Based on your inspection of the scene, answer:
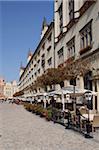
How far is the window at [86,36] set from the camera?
25159mm

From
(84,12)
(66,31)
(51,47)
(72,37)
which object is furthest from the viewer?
(51,47)

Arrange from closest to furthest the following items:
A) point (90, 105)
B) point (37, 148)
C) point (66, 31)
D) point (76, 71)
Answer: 1. point (37, 148)
2. point (76, 71)
3. point (90, 105)
4. point (66, 31)

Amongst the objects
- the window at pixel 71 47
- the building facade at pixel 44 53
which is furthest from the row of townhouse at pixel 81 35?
the building facade at pixel 44 53

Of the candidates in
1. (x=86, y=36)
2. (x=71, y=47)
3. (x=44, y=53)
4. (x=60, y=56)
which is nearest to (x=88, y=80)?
(x=86, y=36)

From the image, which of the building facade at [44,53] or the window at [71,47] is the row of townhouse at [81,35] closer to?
the window at [71,47]

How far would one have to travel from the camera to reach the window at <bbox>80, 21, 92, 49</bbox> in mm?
25159

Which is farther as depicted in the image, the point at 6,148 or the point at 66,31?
the point at 66,31

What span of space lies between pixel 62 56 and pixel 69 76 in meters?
13.7

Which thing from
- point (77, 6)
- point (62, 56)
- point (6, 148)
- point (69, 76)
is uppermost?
point (77, 6)

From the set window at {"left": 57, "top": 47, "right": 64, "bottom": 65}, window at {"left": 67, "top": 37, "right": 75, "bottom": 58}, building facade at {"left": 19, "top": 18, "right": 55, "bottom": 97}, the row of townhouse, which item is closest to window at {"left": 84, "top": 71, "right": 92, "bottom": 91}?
the row of townhouse

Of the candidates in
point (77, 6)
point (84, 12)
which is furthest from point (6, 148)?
point (77, 6)

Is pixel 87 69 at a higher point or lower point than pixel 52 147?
higher

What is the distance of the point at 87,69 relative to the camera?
23203 millimetres

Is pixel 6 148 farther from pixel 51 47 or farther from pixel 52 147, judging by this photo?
pixel 51 47
